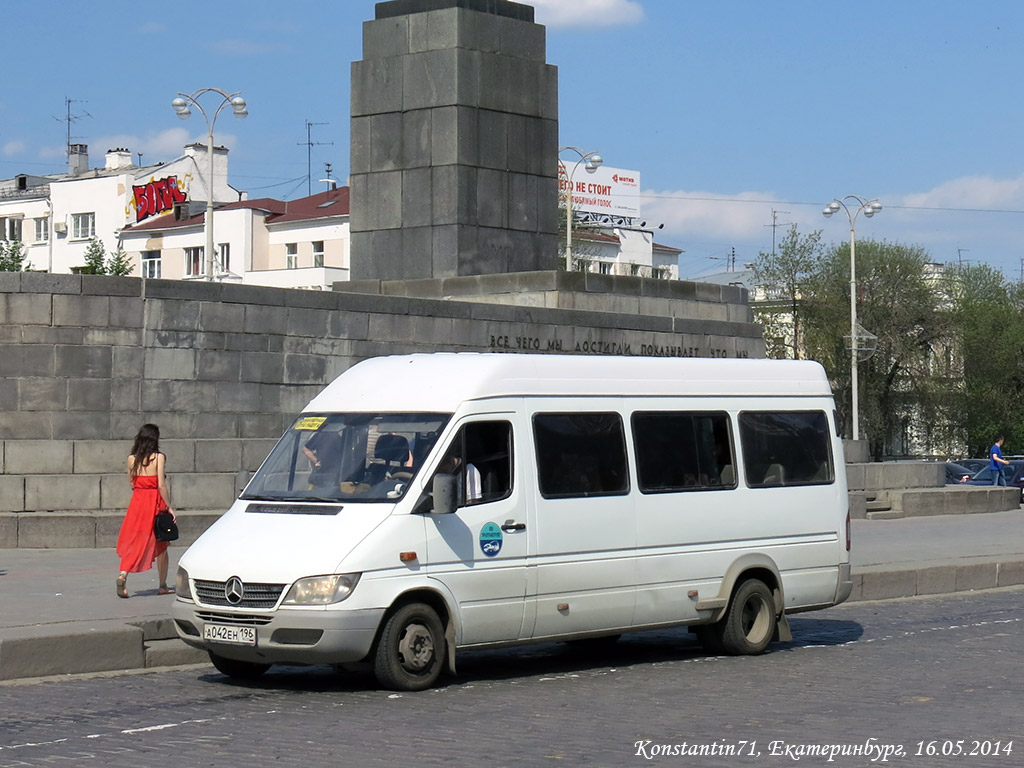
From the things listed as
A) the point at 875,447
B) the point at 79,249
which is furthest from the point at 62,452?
the point at 79,249

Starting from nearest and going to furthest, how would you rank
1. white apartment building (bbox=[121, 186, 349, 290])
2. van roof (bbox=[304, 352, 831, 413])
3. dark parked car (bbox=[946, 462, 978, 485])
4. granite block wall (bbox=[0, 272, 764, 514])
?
1. van roof (bbox=[304, 352, 831, 413])
2. granite block wall (bbox=[0, 272, 764, 514])
3. dark parked car (bbox=[946, 462, 978, 485])
4. white apartment building (bbox=[121, 186, 349, 290])

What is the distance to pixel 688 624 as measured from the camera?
11.6 metres

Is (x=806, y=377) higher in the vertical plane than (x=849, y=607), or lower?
higher

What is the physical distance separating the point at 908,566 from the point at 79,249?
81.6 metres

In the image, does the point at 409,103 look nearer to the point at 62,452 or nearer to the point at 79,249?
the point at 62,452

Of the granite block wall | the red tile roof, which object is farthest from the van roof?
the red tile roof

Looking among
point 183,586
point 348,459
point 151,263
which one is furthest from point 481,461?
point 151,263

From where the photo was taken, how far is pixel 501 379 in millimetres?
10445

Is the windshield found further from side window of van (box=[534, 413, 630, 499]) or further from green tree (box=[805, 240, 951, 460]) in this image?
green tree (box=[805, 240, 951, 460])

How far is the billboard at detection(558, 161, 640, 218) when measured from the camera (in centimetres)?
9575

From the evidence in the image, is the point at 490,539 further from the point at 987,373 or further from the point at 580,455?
the point at 987,373

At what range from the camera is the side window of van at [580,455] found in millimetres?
10602

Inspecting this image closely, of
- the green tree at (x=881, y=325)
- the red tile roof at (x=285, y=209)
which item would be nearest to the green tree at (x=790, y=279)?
the green tree at (x=881, y=325)

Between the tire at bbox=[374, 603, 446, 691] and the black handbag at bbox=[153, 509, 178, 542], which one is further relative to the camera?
the black handbag at bbox=[153, 509, 178, 542]
